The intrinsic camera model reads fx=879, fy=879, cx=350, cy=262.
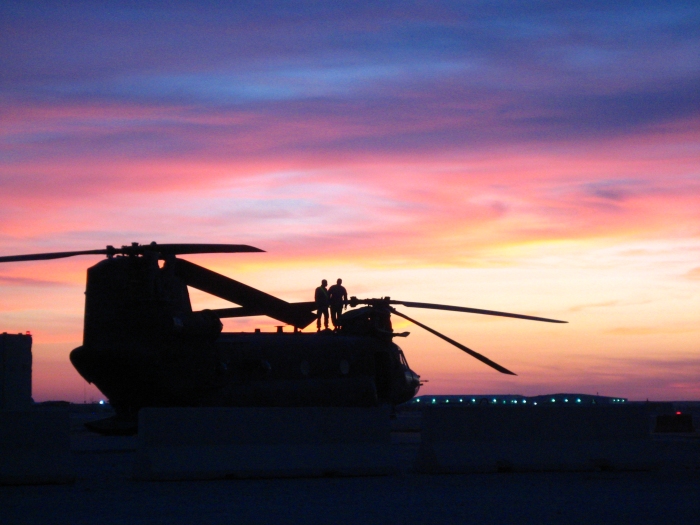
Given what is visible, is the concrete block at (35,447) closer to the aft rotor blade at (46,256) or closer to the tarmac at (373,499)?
the tarmac at (373,499)

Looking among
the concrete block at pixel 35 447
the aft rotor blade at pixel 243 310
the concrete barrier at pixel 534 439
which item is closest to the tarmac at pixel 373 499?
the concrete block at pixel 35 447

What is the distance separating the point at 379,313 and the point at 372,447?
29.9 ft

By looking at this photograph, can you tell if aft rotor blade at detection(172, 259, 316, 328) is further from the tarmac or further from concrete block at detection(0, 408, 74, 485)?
the tarmac

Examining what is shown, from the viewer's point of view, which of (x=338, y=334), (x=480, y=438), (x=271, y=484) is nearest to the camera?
(x=271, y=484)

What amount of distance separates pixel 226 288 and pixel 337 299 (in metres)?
5.21

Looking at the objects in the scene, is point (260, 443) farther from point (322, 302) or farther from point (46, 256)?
point (322, 302)

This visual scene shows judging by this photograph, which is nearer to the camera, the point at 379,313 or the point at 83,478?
the point at 83,478

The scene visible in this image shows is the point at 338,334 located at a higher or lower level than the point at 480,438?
higher

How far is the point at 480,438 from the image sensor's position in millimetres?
15648

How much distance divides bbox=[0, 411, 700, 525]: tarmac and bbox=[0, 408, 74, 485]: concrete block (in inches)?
10.7

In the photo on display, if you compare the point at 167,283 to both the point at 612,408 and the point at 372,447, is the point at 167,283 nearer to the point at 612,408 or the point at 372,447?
the point at 372,447

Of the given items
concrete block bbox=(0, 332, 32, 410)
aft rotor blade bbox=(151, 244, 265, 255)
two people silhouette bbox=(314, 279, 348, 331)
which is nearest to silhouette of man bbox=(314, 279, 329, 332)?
two people silhouette bbox=(314, 279, 348, 331)

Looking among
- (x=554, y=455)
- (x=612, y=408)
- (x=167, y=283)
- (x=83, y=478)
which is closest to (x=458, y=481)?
(x=554, y=455)

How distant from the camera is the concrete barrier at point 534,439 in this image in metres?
15.4
